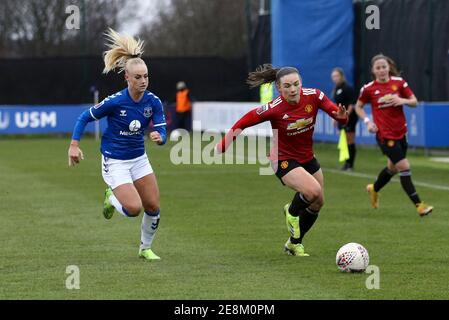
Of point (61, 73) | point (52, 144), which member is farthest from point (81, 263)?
point (61, 73)

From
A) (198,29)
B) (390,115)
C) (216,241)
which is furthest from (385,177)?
(198,29)

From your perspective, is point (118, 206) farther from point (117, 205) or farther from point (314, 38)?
point (314, 38)

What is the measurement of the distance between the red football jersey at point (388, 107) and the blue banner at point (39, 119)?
2104 cm

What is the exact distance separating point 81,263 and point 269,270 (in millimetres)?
1864

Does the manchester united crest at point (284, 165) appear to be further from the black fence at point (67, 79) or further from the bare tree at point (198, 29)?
the bare tree at point (198, 29)

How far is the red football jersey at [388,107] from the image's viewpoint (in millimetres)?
→ 14812

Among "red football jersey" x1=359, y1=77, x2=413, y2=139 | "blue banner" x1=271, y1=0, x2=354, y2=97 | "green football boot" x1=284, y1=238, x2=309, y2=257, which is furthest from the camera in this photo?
"blue banner" x1=271, y1=0, x2=354, y2=97

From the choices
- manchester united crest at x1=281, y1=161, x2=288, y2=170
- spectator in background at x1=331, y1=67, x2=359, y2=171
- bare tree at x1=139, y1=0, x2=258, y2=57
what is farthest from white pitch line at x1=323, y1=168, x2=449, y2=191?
bare tree at x1=139, y1=0, x2=258, y2=57

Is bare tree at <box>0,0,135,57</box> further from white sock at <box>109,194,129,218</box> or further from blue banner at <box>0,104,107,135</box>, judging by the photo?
white sock at <box>109,194,129,218</box>

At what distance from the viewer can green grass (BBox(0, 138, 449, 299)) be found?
918cm

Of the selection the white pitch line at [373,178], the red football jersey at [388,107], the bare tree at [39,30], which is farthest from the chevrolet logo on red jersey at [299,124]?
the bare tree at [39,30]

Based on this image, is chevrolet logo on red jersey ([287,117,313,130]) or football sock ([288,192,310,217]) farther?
football sock ([288,192,310,217])
